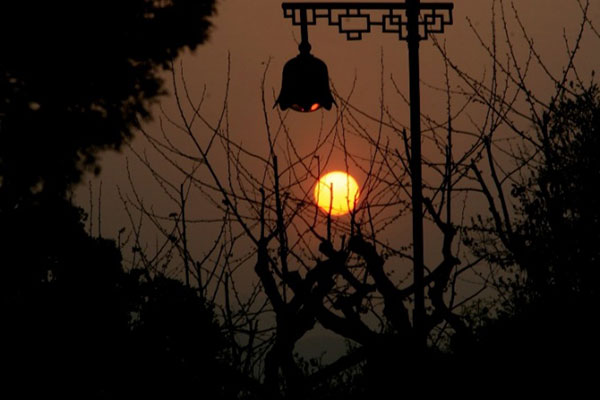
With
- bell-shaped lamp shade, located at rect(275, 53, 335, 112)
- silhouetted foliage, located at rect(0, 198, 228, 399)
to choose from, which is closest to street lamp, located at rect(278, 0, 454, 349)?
bell-shaped lamp shade, located at rect(275, 53, 335, 112)

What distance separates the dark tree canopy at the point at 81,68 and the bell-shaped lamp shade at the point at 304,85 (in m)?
10.9

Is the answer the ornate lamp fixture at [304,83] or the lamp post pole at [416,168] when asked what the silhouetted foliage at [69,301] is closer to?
the lamp post pole at [416,168]

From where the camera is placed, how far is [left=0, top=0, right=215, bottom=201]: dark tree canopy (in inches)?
739

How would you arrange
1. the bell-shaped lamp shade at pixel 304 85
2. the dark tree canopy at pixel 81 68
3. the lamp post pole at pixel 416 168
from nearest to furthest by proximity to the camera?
the lamp post pole at pixel 416 168 → the bell-shaped lamp shade at pixel 304 85 → the dark tree canopy at pixel 81 68

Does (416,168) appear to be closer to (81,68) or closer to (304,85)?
(304,85)

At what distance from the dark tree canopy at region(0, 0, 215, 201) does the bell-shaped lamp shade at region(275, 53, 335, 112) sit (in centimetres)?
1087

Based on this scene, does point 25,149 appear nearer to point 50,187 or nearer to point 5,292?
point 50,187

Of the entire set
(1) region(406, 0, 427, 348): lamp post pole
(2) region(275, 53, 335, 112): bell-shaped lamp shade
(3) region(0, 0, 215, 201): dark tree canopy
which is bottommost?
(1) region(406, 0, 427, 348): lamp post pole

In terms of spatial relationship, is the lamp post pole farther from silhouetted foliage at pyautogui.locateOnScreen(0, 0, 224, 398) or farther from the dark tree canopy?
the dark tree canopy

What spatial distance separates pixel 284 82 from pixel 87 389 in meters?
7.09

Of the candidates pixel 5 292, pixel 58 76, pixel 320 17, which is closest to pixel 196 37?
pixel 58 76

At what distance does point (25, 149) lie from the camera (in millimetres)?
18094

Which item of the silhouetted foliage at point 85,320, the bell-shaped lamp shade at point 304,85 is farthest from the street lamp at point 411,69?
the silhouetted foliage at point 85,320

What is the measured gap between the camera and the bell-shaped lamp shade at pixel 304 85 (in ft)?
26.5
